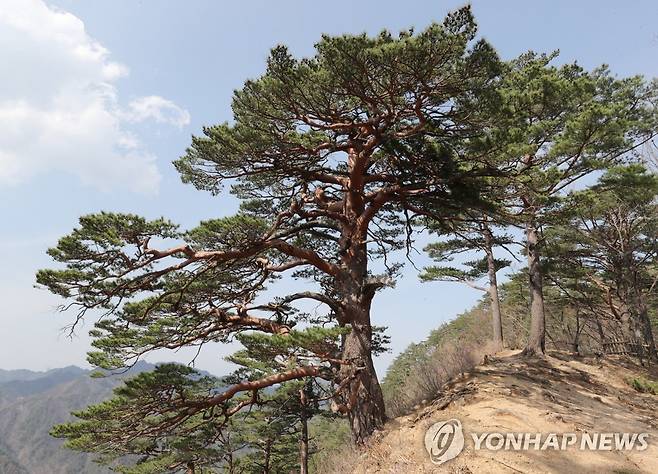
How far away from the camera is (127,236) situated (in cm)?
727

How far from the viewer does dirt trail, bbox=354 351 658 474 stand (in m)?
6.21

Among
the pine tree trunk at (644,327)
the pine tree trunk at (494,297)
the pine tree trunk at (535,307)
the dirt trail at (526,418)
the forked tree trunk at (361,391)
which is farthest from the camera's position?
the pine tree trunk at (494,297)

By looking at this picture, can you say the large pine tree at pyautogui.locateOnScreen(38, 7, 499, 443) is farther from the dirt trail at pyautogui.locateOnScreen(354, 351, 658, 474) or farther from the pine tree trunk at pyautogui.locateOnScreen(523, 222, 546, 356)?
the pine tree trunk at pyautogui.locateOnScreen(523, 222, 546, 356)

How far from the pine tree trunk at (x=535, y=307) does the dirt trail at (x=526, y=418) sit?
1.10 m

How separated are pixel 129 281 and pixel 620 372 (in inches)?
599

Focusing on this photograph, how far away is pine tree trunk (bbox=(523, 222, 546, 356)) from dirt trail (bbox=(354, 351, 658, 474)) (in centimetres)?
110

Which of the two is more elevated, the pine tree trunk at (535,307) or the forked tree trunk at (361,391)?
the pine tree trunk at (535,307)

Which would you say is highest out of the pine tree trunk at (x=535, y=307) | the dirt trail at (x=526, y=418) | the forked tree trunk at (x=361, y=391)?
the pine tree trunk at (x=535, y=307)

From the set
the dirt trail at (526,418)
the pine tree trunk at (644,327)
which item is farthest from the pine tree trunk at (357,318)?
the pine tree trunk at (644,327)

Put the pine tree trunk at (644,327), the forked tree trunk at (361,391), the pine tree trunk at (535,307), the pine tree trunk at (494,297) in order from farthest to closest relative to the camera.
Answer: the pine tree trunk at (494,297), the pine tree trunk at (644,327), the pine tree trunk at (535,307), the forked tree trunk at (361,391)

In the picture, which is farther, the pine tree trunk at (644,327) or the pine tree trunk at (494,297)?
the pine tree trunk at (494,297)

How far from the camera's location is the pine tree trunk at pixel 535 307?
13.6 meters

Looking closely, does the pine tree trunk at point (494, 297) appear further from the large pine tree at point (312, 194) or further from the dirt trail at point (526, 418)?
the large pine tree at point (312, 194)

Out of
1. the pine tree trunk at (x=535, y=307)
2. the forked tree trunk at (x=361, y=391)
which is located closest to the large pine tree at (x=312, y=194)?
the forked tree trunk at (x=361, y=391)
